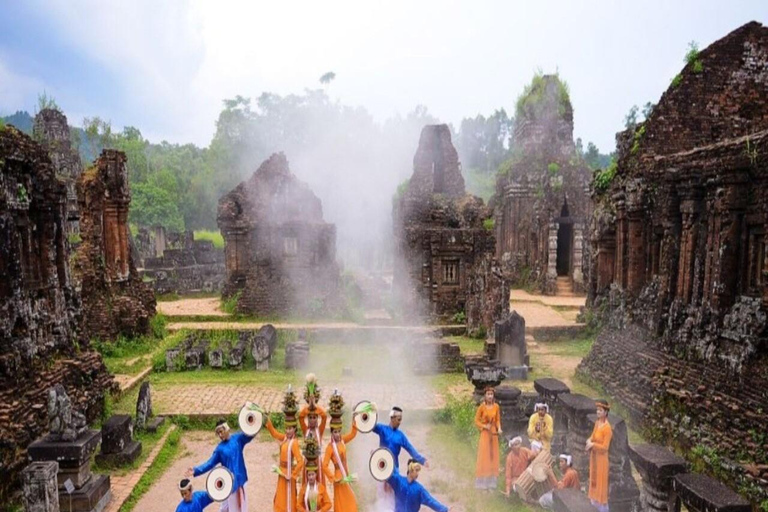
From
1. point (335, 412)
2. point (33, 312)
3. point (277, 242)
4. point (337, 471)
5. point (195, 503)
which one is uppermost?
point (277, 242)

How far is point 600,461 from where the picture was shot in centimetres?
642

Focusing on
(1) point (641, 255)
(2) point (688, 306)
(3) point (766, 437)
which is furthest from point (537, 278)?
(3) point (766, 437)

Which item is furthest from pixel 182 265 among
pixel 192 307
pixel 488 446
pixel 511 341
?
pixel 488 446

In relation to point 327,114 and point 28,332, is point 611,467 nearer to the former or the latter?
point 28,332

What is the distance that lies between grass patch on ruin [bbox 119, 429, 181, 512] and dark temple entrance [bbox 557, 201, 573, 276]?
21299 mm

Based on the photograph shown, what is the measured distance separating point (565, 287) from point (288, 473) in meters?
22.1

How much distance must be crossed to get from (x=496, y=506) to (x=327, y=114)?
46.7 m

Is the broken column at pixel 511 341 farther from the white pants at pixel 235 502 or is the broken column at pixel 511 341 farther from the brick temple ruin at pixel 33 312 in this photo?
the brick temple ruin at pixel 33 312

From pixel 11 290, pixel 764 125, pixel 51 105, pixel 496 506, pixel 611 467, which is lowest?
pixel 496 506

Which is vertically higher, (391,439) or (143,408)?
(391,439)

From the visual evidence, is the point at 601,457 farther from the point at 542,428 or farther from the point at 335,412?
the point at 335,412

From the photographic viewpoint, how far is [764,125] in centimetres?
1169

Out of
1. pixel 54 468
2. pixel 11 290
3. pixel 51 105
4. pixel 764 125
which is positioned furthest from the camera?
pixel 51 105

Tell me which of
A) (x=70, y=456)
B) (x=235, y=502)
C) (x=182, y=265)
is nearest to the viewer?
(x=235, y=502)
